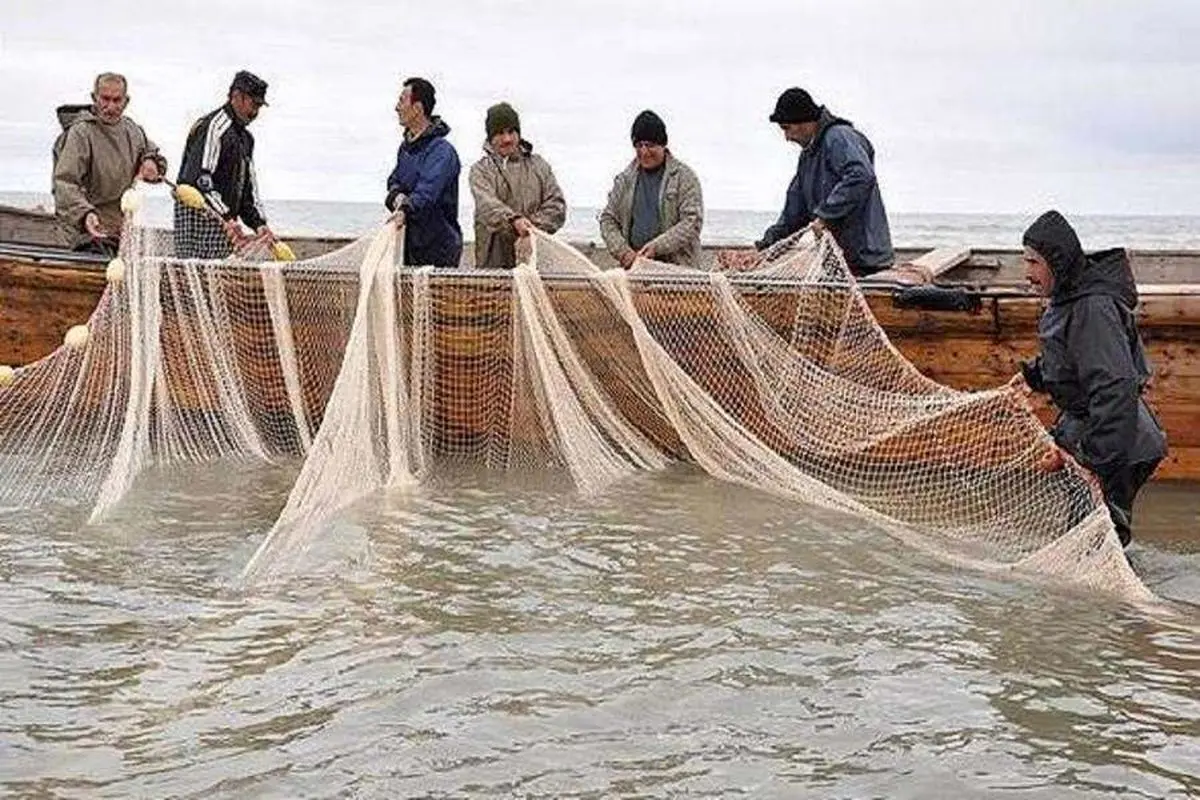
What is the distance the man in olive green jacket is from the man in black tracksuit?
2165mm

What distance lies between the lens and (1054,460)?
20.6 feet

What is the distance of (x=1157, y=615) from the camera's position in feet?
19.4

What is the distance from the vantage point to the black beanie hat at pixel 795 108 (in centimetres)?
870

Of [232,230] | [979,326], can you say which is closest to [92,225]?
[232,230]

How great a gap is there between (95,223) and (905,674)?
643 cm

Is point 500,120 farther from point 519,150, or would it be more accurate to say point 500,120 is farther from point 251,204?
point 251,204

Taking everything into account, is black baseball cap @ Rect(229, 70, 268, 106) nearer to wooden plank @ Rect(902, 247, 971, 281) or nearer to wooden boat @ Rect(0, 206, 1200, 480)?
wooden boat @ Rect(0, 206, 1200, 480)

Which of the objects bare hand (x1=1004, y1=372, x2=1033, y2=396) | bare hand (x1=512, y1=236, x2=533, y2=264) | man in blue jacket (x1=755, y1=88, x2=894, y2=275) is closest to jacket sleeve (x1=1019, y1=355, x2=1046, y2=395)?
bare hand (x1=1004, y1=372, x2=1033, y2=396)

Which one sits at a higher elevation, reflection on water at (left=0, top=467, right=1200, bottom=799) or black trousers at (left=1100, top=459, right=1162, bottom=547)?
black trousers at (left=1100, top=459, right=1162, bottom=547)

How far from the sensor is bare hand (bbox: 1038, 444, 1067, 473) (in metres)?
6.24

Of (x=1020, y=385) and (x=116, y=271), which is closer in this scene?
(x=1020, y=385)

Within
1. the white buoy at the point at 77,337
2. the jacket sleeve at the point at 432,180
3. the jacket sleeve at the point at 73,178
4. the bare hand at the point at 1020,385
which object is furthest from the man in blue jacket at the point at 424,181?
the bare hand at the point at 1020,385

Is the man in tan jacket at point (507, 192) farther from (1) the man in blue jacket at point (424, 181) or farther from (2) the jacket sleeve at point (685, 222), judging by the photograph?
(2) the jacket sleeve at point (685, 222)

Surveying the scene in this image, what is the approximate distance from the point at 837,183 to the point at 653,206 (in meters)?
1.33
